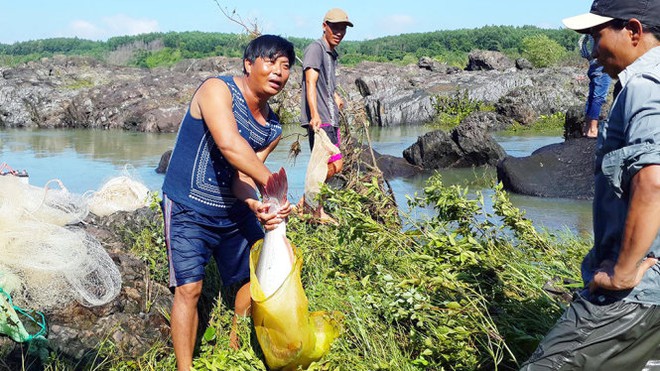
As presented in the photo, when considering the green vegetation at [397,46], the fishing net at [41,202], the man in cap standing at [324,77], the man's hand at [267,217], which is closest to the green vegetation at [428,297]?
the man's hand at [267,217]

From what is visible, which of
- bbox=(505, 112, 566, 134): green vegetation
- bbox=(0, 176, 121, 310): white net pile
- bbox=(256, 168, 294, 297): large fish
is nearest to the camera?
bbox=(256, 168, 294, 297): large fish

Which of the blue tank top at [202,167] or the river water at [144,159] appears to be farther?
the river water at [144,159]

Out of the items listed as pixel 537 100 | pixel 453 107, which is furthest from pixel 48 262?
pixel 453 107

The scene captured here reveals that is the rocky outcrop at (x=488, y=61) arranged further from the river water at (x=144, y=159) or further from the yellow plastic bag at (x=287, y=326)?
the yellow plastic bag at (x=287, y=326)

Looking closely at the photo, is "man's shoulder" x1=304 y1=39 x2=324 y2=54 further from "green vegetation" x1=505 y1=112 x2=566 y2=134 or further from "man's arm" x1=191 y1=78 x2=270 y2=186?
"green vegetation" x1=505 y1=112 x2=566 y2=134

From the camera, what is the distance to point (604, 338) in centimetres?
250

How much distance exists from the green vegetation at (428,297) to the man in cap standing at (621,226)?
78 cm

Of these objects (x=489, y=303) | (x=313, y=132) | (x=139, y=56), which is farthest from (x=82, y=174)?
(x=139, y=56)

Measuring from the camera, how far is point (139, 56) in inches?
2827

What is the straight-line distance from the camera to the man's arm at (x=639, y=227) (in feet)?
7.38

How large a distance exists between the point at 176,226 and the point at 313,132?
284 centimetres

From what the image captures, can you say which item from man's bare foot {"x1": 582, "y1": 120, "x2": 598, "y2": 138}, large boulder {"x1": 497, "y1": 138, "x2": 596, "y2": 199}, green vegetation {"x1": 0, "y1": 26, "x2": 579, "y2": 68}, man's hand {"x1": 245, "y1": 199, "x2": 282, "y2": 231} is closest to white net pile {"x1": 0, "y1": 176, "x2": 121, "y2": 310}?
man's hand {"x1": 245, "y1": 199, "x2": 282, "y2": 231}

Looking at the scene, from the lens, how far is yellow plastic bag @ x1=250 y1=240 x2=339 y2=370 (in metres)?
3.65

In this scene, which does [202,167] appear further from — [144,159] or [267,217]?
[144,159]
